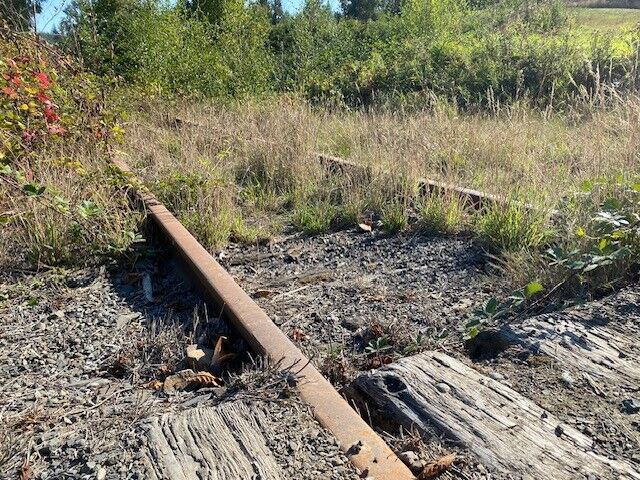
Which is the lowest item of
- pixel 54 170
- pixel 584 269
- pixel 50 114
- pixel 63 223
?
pixel 584 269

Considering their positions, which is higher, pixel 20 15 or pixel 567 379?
pixel 20 15

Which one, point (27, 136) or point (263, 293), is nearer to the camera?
point (263, 293)

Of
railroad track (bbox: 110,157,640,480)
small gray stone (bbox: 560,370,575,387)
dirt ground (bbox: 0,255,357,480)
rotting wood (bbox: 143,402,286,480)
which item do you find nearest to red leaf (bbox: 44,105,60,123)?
dirt ground (bbox: 0,255,357,480)


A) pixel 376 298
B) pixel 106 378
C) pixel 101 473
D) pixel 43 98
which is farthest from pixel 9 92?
pixel 101 473

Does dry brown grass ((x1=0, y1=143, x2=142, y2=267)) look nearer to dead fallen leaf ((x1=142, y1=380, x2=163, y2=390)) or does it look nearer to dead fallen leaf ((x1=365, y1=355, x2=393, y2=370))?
dead fallen leaf ((x1=142, y1=380, x2=163, y2=390))

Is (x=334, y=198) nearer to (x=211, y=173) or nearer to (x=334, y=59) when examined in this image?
(x=211, y=173)

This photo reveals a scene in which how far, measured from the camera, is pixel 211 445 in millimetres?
1842

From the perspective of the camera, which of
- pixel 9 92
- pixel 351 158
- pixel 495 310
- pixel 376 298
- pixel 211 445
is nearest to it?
pixel 211 445

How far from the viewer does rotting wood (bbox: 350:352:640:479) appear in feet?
5.55

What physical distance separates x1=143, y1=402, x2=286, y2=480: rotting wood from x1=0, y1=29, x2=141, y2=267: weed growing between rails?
1896mm

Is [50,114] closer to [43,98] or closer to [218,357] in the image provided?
[43,98]

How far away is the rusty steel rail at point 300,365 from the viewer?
172cm

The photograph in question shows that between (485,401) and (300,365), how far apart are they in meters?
0.66

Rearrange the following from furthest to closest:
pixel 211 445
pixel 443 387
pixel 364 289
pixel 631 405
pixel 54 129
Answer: pixel 54 129 → pixel 364 289 → pixel 443 387 → pixel 631 405 → pixel 211 445
